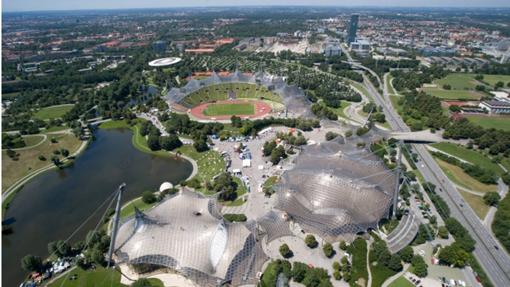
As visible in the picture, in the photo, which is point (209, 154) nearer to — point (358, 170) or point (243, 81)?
point (358, 170)

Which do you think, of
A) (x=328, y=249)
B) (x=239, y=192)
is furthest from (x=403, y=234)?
(x=239, y=192)

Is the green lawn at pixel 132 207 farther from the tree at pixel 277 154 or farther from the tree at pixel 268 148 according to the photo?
the tree at pixel 268 148

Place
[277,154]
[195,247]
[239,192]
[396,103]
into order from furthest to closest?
1. [396,103]
2. [277,154]
3. [239,192]
4. [195,247]

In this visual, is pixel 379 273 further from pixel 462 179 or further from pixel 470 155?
pixel 470 155

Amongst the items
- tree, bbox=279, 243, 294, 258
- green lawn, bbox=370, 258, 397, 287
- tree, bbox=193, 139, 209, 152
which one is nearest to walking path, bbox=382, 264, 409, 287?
green lawn, bbox=370, 258, 397, 287

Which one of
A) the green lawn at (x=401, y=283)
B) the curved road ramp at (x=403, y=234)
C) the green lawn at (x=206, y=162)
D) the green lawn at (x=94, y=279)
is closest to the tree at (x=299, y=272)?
the green lawn at (x=401, y=283)

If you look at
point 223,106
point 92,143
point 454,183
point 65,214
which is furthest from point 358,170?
point 92,143

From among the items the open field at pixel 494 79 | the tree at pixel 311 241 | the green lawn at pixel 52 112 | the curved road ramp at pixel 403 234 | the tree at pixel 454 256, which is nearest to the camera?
the tree at pixel 454 256
